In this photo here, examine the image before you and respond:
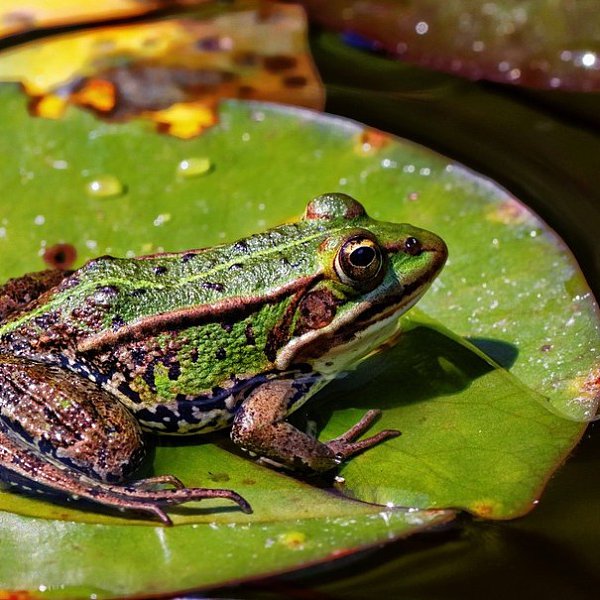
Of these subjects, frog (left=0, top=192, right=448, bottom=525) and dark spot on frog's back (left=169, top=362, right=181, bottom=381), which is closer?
frog (left=0, top=192, right=448, bottom=525)

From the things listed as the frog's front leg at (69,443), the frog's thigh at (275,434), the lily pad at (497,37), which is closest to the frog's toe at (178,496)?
the frog's front leg at (69,443)

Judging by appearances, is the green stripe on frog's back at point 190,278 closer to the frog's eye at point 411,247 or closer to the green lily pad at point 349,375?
the frog's eye at point 411,247

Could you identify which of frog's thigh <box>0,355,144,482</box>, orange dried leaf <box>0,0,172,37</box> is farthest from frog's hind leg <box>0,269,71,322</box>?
orange dried leaf <box>0,0,172,37</box>

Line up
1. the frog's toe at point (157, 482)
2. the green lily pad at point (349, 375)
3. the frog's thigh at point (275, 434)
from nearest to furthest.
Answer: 1. the green lily pad at point (349, 375)
2. the frog's toe at point (157, 482)
3. the frog's thigh at point (275, 434)

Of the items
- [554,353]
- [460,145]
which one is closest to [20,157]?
[460,145]

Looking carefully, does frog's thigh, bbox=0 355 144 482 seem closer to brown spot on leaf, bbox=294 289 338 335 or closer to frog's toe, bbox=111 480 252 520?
frog's toe, bbox=111 480 252 520
